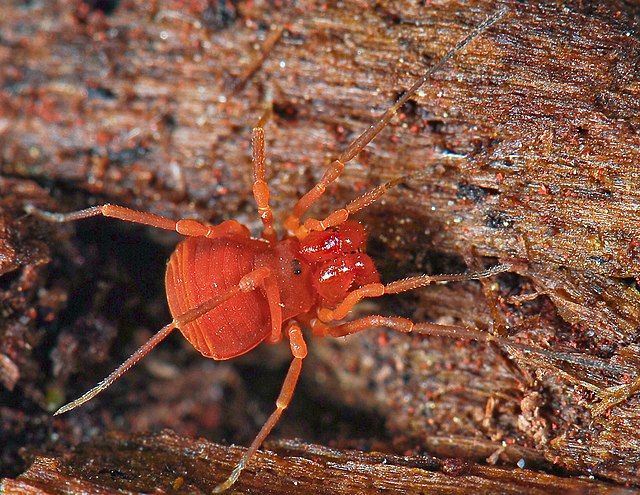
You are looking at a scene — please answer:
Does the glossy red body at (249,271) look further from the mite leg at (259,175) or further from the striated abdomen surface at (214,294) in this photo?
the mite leg at (259,175)

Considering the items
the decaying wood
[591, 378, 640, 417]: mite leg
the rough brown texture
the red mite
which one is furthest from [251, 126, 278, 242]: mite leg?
[591, 378, 640, 417]: mite leg

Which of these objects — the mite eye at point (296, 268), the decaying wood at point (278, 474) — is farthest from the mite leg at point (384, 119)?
the decaying wood at point (278, 474)

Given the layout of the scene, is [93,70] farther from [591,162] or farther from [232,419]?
[591,162]

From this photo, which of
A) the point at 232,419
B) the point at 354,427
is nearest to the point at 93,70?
the point at 232,419

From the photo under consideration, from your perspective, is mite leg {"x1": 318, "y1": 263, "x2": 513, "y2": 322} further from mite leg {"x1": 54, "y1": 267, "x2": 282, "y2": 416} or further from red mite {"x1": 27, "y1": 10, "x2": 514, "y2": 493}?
mite leg {"x1": 54, "y1": 267, "x2": 282, "y2": 416}

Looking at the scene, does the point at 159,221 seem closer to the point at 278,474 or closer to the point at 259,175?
the point at 259,175

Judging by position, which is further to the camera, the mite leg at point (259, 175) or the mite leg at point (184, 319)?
the mite leg at point (259, 175)

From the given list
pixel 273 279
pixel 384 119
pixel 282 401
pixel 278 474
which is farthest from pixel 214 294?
pixel 384 119
